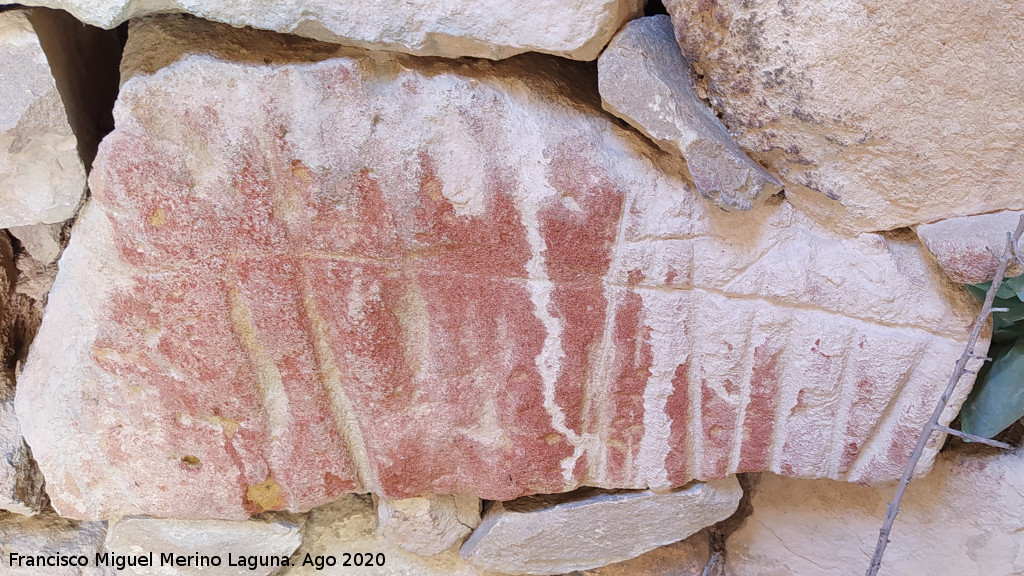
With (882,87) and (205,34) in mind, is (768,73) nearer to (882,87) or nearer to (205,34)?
(882,87)

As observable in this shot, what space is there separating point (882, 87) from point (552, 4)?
1.34 feet

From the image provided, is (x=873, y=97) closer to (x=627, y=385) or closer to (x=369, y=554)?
(x=627, y=385)

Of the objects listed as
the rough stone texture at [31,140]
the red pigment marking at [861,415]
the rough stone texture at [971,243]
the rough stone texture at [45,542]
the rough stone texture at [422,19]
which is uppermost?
the rough stone texture at [422,19]

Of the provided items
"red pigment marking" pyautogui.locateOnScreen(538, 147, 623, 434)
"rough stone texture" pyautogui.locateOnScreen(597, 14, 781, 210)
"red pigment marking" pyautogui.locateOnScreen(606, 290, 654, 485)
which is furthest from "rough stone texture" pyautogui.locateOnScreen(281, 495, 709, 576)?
"rough stone texture" pyautogui.locateOnScreen(597, 14, 781, 210)

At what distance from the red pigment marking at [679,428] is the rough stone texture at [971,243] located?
0.36m

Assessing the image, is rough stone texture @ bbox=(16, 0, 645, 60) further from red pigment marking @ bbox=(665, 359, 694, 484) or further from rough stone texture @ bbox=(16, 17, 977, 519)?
red pigment marking @ bbox=(665, 359, 694, 484)

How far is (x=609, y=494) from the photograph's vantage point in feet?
4.21

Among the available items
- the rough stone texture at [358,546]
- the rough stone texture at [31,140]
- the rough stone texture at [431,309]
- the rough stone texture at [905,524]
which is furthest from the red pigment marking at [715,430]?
the rough stone texture at [31,140]

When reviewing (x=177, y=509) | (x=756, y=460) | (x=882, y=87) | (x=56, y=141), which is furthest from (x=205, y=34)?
(x=756, y=460)

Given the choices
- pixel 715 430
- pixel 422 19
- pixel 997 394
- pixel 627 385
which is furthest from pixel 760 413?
pixel 422 19

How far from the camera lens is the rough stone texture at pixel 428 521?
4.20ft

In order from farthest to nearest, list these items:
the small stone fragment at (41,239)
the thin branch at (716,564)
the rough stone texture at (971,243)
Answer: the thin branch at (716,564) < the small stone fragment at (41,239) < the rough stone texture at (971,243)

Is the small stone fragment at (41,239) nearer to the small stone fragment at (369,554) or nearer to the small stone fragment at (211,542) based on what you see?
the small stone fragment at (211,542)

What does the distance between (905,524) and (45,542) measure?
60.6 inches
